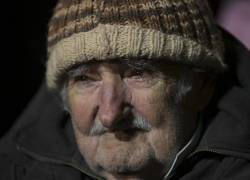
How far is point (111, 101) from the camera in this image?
1371 millimetres

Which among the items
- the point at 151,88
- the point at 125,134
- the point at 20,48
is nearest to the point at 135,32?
the point at 151,88

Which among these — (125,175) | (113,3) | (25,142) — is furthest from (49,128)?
(113,3)

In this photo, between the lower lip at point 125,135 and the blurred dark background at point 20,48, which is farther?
the blurred dark background at point 20,48

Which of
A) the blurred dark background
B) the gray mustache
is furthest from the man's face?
the blurred dark background

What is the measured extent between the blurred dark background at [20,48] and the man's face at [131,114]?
673mm

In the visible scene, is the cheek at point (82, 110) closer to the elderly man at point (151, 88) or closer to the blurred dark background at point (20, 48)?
the elderly man at point (151, 88)

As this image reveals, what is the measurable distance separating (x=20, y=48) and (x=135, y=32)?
0.86m

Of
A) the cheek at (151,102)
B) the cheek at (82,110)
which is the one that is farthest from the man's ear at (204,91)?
the cheek at (82,110)

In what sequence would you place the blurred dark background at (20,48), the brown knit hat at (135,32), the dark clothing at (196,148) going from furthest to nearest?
the blurred dark background at (20,48)
the dark clothing at (196,148)
the brown knit hat at (135,32)

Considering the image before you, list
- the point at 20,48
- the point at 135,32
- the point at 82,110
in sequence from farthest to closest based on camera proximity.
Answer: the point at 20,48
the point at 82,110
the point at 135,32

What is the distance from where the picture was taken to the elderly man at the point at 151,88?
1369mm

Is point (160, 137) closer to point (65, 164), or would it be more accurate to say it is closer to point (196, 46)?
point (196, 46)

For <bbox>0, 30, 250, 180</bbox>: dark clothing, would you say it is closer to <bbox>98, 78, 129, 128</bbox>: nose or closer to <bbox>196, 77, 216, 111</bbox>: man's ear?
<bbox>196, 77, 216, 111</bbox>: man's ear

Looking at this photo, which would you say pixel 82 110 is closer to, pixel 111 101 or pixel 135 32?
pixel 111 101
